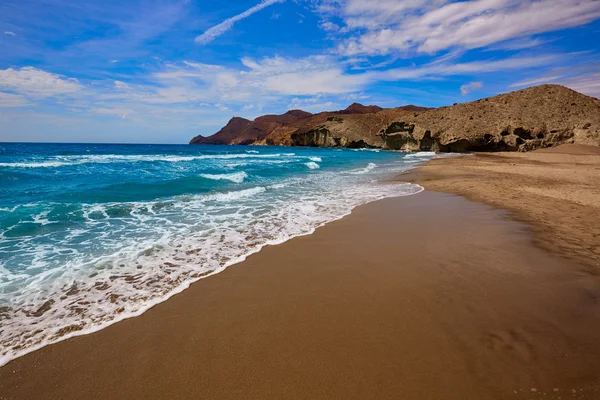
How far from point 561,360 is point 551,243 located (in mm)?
3827

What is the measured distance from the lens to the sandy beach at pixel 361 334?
2.38 meters

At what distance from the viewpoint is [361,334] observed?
9.84ft

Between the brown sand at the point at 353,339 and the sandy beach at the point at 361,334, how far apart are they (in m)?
0.01

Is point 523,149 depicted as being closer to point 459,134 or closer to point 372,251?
point 459,134

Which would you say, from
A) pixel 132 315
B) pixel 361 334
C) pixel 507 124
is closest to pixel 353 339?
pixel 361 334

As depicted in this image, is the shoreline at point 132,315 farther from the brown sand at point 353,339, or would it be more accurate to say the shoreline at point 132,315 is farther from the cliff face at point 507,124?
the cliff face at point 507,124

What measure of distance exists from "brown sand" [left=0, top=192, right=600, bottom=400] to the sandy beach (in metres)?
0.01

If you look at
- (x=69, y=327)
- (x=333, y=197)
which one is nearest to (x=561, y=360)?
(x=69, y=327)

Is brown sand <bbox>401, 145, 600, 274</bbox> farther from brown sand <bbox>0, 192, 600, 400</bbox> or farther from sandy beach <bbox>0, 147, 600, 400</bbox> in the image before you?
brown sand <bbox>0, 192, 600, 400</bbox>

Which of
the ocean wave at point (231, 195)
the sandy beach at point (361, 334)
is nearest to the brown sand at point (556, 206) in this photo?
the sandy beach at point (361, 334)

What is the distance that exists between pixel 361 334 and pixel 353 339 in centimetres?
12

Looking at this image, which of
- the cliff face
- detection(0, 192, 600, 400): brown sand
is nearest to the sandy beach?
detection(0, 192, 600, 400): brown sand

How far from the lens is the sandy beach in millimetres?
2379

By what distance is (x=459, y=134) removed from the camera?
4456cm
